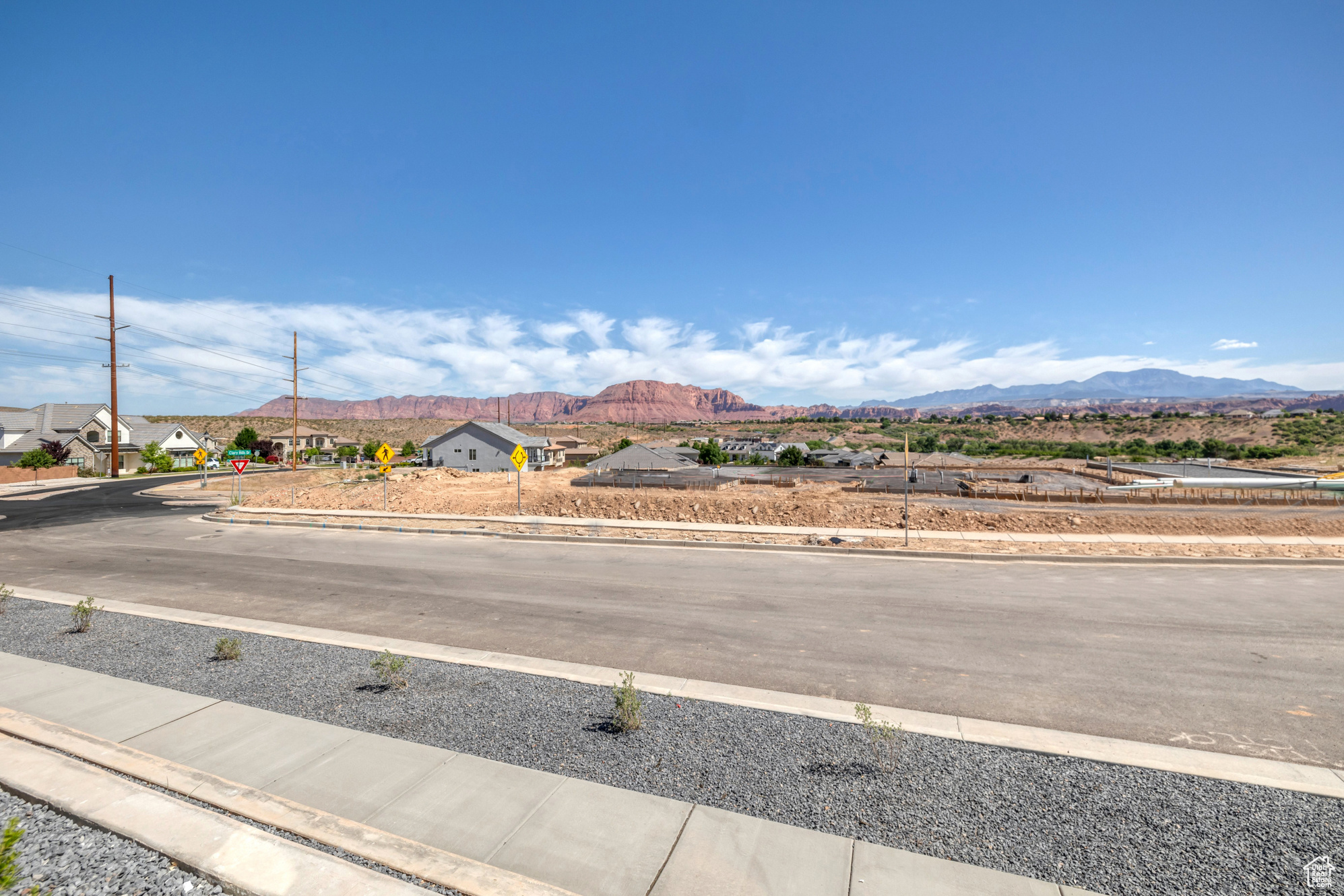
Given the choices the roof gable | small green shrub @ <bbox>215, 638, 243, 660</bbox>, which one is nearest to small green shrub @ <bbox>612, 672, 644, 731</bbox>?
small green shrub @ <bbox>215, 638, 243, 660</bbox>

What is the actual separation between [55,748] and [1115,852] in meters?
9.34

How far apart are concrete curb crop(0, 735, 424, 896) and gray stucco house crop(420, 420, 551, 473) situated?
49462mm

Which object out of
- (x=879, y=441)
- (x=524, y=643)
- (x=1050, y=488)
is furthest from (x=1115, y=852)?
(x=879, y=441)

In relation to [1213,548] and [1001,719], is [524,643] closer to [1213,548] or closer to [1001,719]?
[1001,719]

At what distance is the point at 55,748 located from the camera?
5.46m

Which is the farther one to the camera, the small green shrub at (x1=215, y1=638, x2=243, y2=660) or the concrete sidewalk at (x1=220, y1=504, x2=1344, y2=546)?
the concrete sidewalk at (x1=220, y1=504, x2=1344, y2=546)

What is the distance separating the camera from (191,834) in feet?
13.9

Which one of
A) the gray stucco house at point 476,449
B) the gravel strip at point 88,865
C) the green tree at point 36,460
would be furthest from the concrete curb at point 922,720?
the green tree at point 36,460

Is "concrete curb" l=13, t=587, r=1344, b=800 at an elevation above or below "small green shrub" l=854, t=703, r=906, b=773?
below

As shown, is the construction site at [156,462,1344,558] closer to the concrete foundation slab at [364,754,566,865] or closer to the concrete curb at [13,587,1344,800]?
the concrete curb at [13,587,1344,800]

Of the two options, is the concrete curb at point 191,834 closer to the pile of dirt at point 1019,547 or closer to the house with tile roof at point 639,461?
the pile of dirt at point 1019,547

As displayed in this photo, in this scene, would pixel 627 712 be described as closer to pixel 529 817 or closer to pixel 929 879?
pixel 529 817

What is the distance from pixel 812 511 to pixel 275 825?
20.1 meters

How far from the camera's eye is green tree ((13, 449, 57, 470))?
47719 mm
